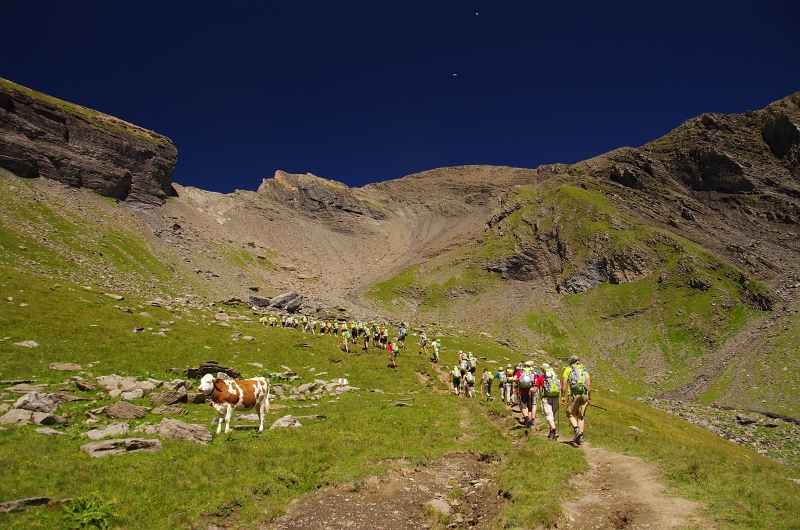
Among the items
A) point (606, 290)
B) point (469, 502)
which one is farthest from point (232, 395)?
point (606, 290)

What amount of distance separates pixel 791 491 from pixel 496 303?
4891 inches

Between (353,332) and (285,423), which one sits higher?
(353,332)

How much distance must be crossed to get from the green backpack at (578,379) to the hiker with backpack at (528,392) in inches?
151

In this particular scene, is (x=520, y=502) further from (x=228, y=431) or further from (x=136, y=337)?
(x=136, y=337)

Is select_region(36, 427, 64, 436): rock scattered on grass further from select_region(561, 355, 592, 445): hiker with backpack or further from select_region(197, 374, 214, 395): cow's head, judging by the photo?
select_region(561, 355, 592, 445): hiker with backpack

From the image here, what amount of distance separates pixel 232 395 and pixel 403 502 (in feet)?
36.1

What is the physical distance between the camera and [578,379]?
1880 centimetres

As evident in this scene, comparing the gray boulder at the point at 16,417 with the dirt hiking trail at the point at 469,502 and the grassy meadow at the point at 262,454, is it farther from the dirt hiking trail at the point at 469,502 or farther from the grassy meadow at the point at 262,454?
the dirt hiking trail at the point at 469,502

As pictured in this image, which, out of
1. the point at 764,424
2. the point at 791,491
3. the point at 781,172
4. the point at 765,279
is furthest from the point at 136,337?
the point at 781,172

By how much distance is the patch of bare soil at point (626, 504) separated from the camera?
10.7m

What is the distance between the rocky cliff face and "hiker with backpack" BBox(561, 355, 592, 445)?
5201 inches

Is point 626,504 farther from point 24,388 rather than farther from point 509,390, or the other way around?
point 24,388

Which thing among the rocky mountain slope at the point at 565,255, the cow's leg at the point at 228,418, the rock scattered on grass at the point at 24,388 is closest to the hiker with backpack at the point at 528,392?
the cow's leg at the point at 228,418

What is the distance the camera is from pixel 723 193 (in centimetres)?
14662
